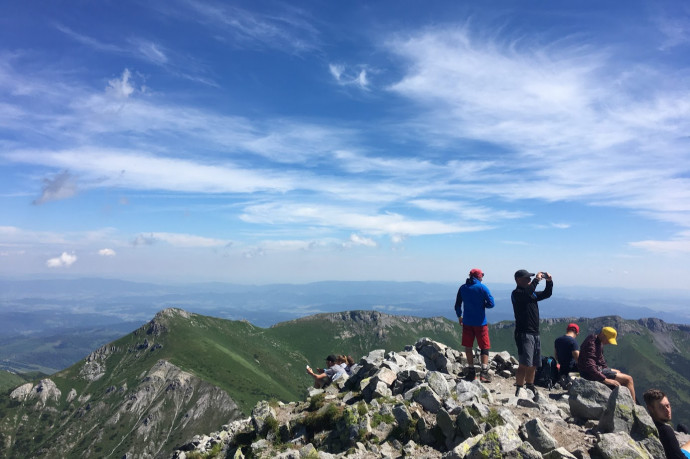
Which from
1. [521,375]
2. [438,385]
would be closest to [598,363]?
[521,375]

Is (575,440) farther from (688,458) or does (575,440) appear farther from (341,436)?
(341,436)

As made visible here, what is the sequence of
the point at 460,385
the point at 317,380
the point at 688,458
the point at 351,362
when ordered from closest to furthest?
the point at 688,458 → the point at 460,385 → the point at 317,380 → the point at 351,362

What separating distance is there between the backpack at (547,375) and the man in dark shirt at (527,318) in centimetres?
179

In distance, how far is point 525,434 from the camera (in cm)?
1145

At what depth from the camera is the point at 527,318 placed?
17266 mm

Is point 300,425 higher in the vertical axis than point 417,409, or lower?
lower

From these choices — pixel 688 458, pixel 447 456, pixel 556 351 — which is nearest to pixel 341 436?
pixel 447 456

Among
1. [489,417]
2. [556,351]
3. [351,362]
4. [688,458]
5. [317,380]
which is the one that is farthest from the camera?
[351,362]

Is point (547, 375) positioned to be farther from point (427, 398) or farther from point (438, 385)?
point (427, 398)

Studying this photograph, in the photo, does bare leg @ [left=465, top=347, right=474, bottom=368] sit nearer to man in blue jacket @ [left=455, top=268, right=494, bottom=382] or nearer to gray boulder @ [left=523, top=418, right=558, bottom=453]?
man in blue jacket @ [left=455, top=268, right=494, bottom=382]

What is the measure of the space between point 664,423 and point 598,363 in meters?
5.82

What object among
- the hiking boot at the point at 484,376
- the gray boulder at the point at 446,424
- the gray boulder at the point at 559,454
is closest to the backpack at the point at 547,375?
the hiking boot at the point at 484,376

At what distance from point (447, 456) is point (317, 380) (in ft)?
38.2

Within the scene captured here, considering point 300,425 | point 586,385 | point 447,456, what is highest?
point 586,385
